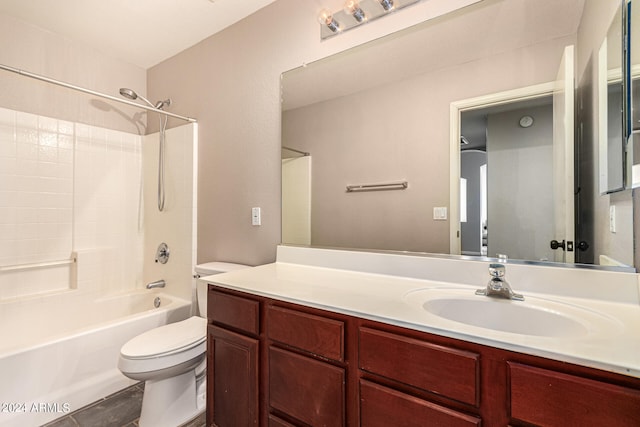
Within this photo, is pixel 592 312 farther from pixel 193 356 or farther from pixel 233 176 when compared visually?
pixel 233 176

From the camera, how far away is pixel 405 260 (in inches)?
53.2

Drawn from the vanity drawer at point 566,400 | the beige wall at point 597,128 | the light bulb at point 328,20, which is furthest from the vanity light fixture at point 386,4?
the vanity drawer at point 566,400

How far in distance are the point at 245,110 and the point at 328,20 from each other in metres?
0.78

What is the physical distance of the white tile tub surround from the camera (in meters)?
1.97

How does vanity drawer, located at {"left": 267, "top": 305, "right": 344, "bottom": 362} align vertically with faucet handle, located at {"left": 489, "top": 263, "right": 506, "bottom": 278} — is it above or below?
below

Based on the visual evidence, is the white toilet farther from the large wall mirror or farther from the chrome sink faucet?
the chrome sink faucet

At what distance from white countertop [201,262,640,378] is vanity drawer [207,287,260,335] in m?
0.05

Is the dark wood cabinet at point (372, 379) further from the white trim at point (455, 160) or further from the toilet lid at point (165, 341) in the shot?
the white trim at point (455, 160)

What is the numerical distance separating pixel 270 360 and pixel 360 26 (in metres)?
1.67

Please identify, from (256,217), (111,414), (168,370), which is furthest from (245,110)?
(111,414)

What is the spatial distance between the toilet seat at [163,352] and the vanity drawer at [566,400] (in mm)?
1436

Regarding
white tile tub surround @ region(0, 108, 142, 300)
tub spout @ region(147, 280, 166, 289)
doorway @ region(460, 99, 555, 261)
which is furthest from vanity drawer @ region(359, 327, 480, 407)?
white tile tub surround @ region(0, 108, 142, 300)

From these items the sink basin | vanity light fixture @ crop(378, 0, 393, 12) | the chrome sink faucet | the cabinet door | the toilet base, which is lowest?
the toilet base

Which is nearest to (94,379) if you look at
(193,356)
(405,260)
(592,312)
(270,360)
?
(193,356)
